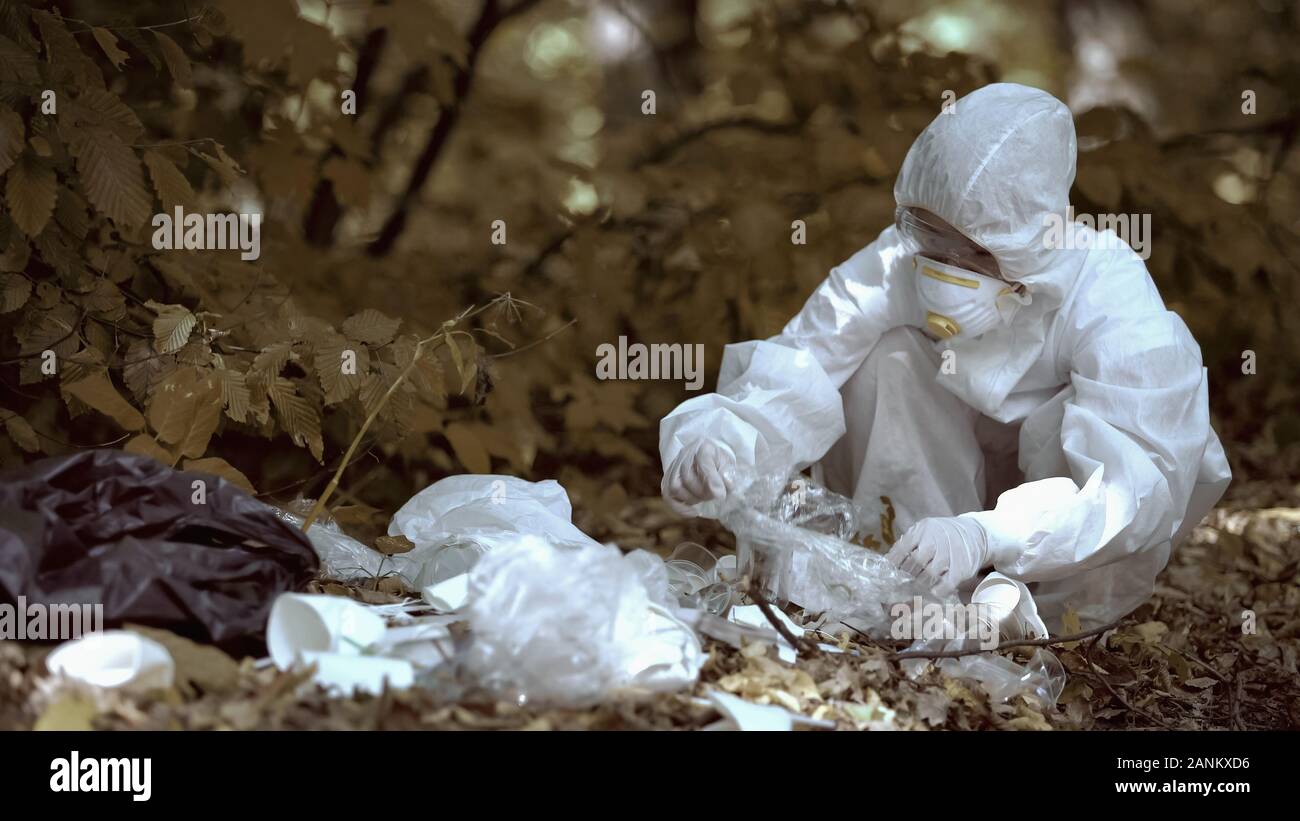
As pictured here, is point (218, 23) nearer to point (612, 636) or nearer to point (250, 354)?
point (250, 354)

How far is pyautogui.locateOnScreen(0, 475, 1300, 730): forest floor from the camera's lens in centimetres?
166

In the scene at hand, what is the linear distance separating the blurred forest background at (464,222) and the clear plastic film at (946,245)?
966mm

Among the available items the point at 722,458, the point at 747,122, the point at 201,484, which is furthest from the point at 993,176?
the point at 747,122

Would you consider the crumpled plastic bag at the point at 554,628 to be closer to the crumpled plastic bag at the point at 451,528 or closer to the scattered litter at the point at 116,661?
the scattered litter at the point at 116,661

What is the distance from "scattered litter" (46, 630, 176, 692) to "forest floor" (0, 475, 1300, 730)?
28 millimetres

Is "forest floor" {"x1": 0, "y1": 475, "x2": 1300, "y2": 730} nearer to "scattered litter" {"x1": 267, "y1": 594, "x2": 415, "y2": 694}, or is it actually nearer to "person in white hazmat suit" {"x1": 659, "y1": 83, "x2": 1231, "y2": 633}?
"scattered litter" {"x1": 267, "y1": 594, "x2": 415, "y2": 694}

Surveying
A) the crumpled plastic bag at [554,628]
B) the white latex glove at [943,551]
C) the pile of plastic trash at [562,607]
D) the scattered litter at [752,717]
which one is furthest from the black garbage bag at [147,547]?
the white latex glove at [943,551]

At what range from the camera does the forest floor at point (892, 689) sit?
1.66 m

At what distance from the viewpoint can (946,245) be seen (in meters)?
2.75

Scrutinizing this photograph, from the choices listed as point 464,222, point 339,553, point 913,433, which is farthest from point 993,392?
point 464,222

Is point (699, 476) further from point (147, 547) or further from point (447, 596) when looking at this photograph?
point (147, 547)

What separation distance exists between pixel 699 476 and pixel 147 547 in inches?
45.8

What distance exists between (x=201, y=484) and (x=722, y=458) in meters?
1.09

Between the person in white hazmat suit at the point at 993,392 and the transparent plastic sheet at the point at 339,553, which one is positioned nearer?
the person in white hazmat suit at the point at 993,392
